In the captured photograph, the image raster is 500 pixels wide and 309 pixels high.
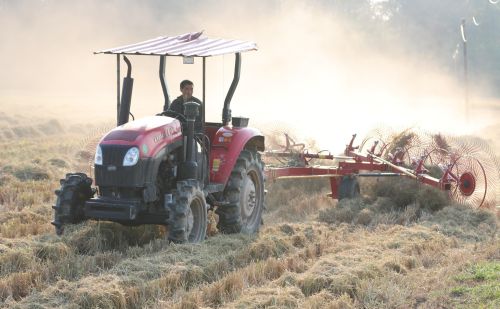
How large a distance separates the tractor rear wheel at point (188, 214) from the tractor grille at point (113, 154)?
60cm

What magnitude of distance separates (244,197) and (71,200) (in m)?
1.98

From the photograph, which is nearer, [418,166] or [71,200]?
[71,200]

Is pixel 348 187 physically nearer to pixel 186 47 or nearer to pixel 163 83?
pixel 163 83

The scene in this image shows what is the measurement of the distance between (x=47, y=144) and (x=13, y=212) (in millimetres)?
10842

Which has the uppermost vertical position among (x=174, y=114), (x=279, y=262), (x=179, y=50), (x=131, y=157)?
(x=179, y=50)

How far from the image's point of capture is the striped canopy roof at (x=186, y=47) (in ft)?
25.2

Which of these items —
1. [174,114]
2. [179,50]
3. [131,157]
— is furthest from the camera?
[174,114]

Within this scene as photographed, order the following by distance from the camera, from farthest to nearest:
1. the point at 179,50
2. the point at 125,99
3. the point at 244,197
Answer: the point at 244,197 < the point at 125,99 < the point at 179,50

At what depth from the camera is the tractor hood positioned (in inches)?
290

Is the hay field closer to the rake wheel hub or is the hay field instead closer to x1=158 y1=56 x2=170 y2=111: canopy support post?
the rake wheel hub

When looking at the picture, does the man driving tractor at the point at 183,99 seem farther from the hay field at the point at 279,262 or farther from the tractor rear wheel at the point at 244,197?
the hay field at the point at 279,262

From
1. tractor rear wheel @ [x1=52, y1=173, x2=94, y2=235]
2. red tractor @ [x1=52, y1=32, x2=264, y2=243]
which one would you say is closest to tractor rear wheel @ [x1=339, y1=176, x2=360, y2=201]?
red tractor @ [x1=52, y1=32, x2=264, y2=243]

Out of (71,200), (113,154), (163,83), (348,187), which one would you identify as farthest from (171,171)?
(348,187)

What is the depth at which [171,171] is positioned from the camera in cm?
786
